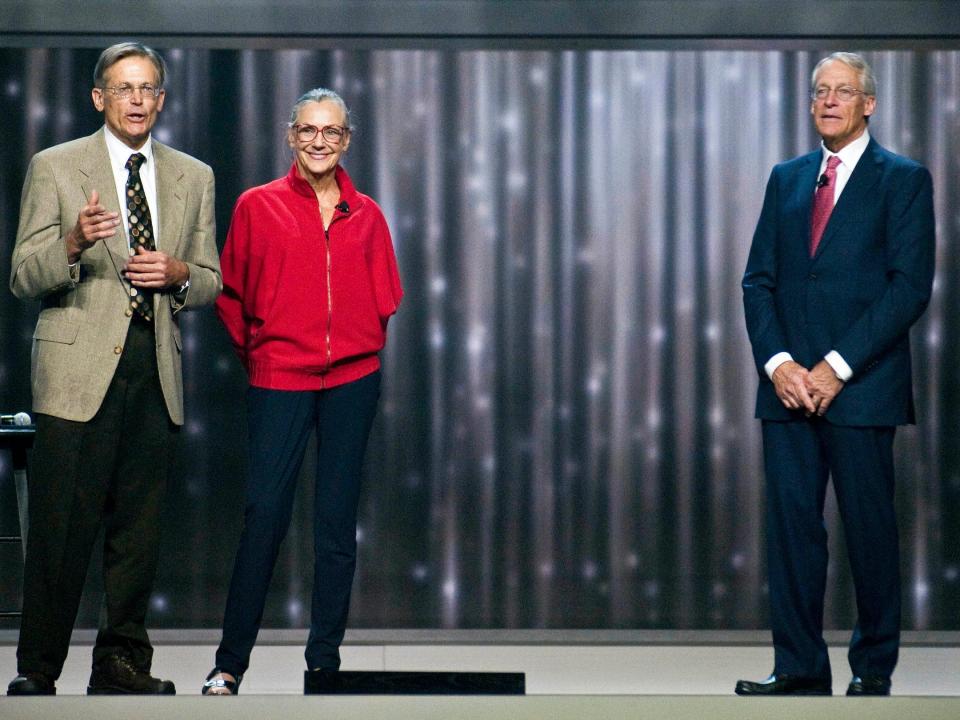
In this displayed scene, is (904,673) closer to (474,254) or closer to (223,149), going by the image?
(474,254)

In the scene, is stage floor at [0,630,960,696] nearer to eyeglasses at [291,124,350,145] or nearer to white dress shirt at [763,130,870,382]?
white dress shirt at [763,130,870,382]

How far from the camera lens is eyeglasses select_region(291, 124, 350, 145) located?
10.9 feet

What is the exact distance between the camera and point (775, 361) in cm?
332

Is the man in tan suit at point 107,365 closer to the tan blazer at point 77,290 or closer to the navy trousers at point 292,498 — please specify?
the tan blazer at point 77,290

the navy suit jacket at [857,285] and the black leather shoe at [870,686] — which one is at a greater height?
the navy suit jacket at [857,285]

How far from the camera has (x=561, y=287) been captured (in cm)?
441

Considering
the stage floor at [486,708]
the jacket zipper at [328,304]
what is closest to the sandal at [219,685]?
the stage floor at [486,708]

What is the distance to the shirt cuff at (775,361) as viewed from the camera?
331 centimetres

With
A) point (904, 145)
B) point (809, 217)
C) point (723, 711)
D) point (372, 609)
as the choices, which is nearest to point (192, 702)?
point (723, 711)

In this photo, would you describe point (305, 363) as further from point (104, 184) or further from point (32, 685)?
point (32, 685)

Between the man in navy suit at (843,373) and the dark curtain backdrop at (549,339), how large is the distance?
3.43 ft

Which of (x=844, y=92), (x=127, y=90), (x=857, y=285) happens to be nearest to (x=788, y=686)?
(x=857, y=285)

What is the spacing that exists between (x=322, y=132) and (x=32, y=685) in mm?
1455

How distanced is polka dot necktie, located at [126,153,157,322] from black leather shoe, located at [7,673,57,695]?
860mm
